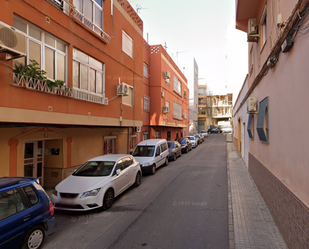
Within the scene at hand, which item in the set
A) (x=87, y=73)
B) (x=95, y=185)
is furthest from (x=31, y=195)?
(x=87, y=73)

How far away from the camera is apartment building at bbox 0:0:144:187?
562 centimetres

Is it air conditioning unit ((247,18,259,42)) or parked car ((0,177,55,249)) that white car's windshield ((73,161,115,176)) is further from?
air conditioning unit ((247,18,259,42))

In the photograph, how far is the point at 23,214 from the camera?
13.0 feet

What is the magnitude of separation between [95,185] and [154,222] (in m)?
2.06

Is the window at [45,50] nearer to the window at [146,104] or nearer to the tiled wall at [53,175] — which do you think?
the tiled wall at [53,175]

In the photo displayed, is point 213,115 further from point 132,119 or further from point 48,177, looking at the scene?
point 48,177

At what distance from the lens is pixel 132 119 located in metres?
12.6

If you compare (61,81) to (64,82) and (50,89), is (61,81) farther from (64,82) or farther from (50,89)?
(50,89)

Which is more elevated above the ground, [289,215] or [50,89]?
[50,89]

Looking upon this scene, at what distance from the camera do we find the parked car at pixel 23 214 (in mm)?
3662

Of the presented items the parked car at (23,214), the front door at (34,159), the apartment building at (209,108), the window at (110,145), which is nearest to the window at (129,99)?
the window at (110,145)

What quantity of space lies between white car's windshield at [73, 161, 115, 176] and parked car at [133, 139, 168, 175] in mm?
3648

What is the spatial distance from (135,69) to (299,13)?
10.4 meters

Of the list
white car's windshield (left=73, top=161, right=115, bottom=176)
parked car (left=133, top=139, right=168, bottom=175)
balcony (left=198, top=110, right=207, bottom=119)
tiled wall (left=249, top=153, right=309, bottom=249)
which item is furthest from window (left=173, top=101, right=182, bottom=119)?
balcony (left=198, top=110, right=207, bottom=119)
